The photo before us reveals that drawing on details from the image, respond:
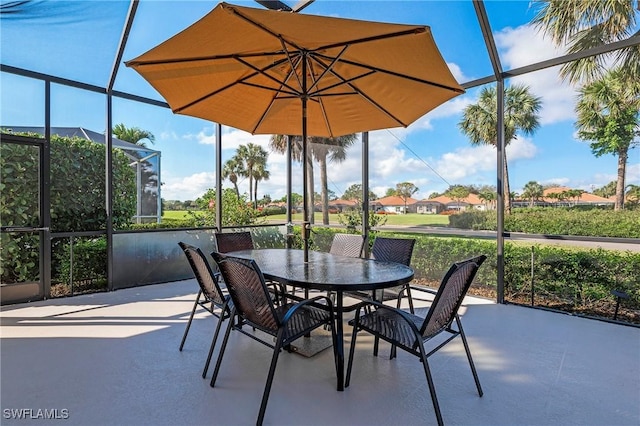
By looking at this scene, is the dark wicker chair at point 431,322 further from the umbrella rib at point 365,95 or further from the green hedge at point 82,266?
the green hedge at point 82,266

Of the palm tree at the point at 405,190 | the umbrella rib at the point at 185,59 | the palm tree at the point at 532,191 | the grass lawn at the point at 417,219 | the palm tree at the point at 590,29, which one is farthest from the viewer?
the palm tree at the point at 405,190

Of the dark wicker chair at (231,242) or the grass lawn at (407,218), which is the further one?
the grass lawn at (407,218)

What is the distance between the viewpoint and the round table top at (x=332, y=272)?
2.25 metres

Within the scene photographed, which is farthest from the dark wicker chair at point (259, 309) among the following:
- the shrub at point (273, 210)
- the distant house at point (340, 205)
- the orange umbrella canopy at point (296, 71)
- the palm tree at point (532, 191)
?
the shrub at point (273, 210)

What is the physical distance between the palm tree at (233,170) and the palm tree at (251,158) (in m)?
0.09

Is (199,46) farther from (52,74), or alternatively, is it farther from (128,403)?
(52,74)

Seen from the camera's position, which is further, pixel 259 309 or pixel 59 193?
pixel 59 193

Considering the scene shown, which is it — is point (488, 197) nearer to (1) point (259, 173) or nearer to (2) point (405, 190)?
(2) point (405, 190)

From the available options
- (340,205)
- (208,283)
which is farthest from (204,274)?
(340,205)

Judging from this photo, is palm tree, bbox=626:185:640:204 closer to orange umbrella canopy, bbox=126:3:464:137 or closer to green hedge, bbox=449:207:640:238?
green hedge, bbox=449:207:640:238

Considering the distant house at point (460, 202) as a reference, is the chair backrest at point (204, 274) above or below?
below

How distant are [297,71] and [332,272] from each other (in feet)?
6.38

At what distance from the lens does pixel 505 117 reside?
4441 mm

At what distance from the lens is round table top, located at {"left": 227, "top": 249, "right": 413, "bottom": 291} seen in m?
2.25
